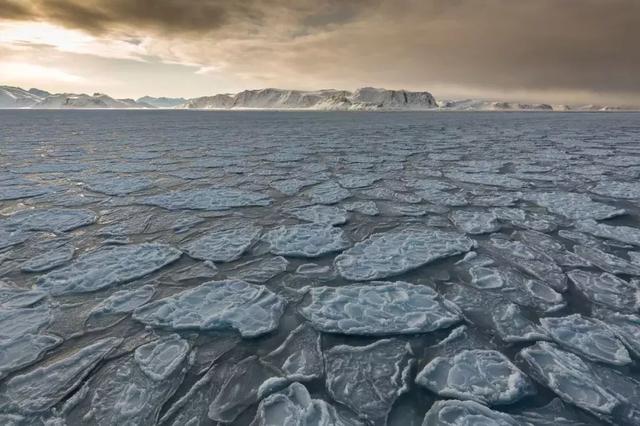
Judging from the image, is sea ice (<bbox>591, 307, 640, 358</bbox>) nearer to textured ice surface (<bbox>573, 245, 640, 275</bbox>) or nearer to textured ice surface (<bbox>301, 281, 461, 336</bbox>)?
textured ice surface (<bbox>573, 245, 640, 275</bbox>)

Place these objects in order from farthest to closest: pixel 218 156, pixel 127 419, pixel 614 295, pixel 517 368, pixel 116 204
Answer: pixel 218 156, pixel 116 204, pixel 614 295, pixel 517 368, pixel 127 419

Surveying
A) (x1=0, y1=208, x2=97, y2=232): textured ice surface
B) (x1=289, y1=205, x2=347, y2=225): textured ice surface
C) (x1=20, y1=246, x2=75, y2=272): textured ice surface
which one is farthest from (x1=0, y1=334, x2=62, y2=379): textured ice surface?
(x1=289, y1=205, x2=347, y2=225): textured ice surface

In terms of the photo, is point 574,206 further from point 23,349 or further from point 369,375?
point 23,349

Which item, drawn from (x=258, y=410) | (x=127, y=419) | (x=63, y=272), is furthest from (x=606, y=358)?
(x=63, y=272)

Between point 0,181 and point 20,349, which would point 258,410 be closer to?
point 20,349

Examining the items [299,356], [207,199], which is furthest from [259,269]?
[207,199]

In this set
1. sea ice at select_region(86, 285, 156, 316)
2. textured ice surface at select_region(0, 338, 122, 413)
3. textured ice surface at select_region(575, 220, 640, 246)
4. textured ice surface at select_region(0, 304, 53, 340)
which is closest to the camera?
textured ice surface at select_region(0, 338, 122, 413)

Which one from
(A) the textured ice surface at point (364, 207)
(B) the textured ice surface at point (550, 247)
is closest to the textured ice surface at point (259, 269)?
(A) the textured ice surface at point (364, 207)
